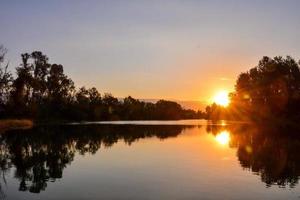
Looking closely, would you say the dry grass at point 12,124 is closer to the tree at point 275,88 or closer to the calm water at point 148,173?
the calm water at point 148,173

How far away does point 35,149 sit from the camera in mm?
43750

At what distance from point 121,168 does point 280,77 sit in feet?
301

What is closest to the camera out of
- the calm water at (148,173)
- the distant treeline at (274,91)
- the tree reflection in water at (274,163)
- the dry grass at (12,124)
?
the calm water at (148,173)

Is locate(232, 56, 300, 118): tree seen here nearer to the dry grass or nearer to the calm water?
the dry grass

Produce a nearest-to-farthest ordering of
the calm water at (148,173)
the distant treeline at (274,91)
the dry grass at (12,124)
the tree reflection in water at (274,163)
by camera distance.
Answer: the calm water at (148,173) < the tree reflection in water at (274,163) < the dry grass at (12,124) < the distant treeline at (274,91)

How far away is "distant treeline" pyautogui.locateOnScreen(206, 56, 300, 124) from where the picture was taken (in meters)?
109

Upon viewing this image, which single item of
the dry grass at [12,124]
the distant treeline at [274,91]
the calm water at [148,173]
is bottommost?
the calm water at [148,173]

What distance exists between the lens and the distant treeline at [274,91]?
4281 inches

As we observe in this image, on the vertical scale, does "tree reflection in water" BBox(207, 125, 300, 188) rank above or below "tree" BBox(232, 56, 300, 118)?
below

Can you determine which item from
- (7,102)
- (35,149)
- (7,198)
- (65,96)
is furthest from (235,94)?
(7,198)

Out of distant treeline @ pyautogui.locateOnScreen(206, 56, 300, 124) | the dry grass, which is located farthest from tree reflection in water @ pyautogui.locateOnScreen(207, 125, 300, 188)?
distant treeline @ pyautogui.locateOnScreen(206, 56, 300, 124)

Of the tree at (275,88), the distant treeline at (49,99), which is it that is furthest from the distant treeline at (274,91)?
the distant treeline at (49,99)

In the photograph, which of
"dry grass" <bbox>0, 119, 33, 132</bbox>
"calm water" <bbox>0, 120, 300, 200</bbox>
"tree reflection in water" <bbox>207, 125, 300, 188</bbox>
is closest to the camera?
"calm water" <bbox>0, 120, 300, 200</bbox>

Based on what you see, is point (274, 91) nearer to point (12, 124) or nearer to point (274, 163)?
point (12, 124)
